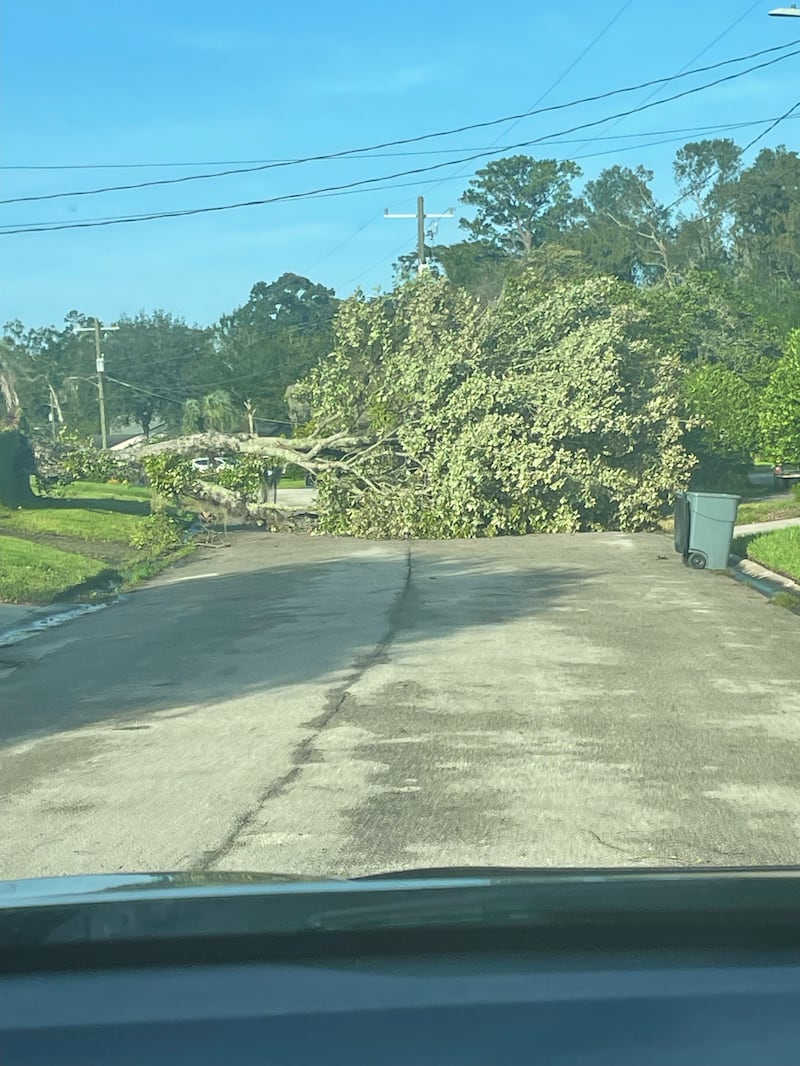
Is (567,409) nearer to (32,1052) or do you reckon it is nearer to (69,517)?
(69,517)

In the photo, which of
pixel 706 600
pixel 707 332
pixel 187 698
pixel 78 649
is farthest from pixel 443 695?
pixel 707 332

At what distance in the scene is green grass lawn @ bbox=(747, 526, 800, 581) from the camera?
65.1 feet

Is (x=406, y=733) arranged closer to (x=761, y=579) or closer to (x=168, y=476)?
(x=761, y=579)

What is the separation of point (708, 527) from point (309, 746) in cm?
1337

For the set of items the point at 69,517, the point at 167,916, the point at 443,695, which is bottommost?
the point at 69,517

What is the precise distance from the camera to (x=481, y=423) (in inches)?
1096

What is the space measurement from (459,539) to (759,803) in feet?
68.6

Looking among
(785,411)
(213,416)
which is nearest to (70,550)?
(785,411)

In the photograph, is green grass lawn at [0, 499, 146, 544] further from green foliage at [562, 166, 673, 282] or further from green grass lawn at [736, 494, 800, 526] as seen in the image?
green foliage at [562, 166, 673, 282]

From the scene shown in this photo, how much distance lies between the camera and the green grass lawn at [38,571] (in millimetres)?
19594

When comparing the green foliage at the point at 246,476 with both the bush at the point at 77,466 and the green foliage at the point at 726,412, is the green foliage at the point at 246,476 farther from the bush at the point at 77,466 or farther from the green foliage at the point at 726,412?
the green foliage at the point at 726,412

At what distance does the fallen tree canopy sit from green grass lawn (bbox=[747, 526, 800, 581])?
16.1 ft

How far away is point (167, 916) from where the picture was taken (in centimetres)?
224

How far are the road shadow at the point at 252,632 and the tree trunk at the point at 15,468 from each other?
11861mm
